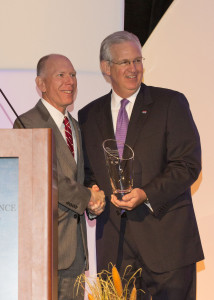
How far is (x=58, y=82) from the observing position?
8.38ft

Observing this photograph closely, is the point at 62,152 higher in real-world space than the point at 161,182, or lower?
higher

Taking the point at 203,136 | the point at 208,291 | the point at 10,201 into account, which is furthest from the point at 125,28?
the point at 10,201

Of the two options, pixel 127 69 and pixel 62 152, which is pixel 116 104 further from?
pixel 62 152

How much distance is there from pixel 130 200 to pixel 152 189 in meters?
0.15

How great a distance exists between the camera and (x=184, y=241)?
2.33m

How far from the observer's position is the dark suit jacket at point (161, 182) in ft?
7.57

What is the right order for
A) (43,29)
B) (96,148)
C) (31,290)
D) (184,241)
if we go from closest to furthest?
(31,290)
(184,241)
(96,148)
(43,29)

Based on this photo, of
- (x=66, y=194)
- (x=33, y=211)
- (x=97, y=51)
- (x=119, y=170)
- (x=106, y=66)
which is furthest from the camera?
(x=97, y=51)

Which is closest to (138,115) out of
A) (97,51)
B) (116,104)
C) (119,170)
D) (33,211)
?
Result: (116,104)

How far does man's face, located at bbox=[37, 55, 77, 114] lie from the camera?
2.54 m

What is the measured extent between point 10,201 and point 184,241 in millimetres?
1692

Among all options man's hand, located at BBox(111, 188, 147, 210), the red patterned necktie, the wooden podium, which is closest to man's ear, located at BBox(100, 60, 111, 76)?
the red patterned necktie

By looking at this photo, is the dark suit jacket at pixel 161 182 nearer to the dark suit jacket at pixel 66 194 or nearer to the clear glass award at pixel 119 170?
the dark suit jacket at pixel 66 194

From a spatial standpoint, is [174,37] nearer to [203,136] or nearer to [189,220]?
[203,136]
